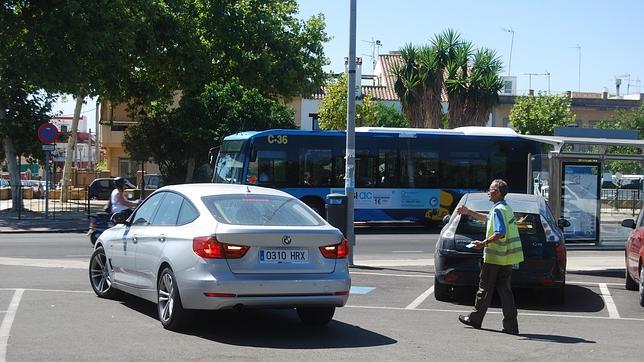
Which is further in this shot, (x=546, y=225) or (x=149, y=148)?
(x=149, y=148)

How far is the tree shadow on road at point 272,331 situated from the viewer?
350 inches

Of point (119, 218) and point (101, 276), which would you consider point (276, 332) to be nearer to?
point (119, 218)

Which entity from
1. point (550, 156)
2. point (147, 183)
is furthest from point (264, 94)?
point (550, 156)

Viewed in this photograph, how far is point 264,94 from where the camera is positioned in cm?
4328

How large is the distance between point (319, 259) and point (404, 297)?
3880 mm

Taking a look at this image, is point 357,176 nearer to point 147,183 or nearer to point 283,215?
point 283,215

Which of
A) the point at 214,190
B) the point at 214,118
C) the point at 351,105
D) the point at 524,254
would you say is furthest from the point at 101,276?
the point at 214,118

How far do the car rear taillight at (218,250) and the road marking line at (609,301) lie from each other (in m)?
5.31

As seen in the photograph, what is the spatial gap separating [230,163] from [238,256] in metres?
19.4

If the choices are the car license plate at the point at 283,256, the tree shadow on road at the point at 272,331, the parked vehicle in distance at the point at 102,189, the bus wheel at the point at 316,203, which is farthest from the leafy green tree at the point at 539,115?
the car license plate at the point at 283,256

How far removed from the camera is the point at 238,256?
880 cm

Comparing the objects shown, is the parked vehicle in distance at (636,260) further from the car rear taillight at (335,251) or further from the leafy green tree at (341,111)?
the leafy green tree at (341,111)

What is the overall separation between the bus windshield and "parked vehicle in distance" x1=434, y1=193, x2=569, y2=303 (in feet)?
51.1

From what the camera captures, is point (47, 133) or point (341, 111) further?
point (341, 111)
